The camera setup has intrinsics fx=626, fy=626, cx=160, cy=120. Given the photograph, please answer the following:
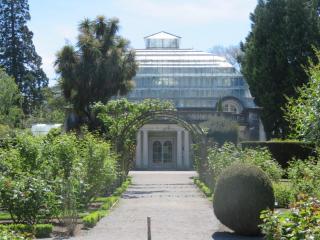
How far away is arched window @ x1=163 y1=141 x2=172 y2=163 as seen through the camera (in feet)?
174

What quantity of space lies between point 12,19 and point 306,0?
25179mm

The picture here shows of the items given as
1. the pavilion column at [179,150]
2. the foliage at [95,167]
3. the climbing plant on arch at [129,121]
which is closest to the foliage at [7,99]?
the climbing plant on arch at [129,121]

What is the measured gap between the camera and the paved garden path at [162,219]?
42.1 ft

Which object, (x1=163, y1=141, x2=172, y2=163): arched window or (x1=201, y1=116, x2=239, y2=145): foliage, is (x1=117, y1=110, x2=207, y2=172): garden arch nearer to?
(x1=201, y1=116, x2=239, y2=145): foliage

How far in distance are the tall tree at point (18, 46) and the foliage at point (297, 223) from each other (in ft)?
158

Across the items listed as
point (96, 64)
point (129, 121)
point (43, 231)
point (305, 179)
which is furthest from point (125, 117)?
point (43, 231)

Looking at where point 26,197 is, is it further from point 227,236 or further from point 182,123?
point 182,123

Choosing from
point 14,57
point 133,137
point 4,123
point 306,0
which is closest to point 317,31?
point 306,0

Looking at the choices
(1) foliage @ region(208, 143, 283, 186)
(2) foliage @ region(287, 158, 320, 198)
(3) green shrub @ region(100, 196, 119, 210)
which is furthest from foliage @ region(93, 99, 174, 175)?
(2) foliage @ region(287, 158, 320, 198)

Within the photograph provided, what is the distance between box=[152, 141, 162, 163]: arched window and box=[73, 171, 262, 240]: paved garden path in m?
29.0

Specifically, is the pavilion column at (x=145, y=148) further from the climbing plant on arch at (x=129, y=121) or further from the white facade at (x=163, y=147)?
the climbing plant on arch at (x=129, y=121)

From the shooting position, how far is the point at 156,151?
53.2 meters

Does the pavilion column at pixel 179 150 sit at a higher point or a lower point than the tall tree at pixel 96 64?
lower

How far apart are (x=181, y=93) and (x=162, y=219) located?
3955cm
